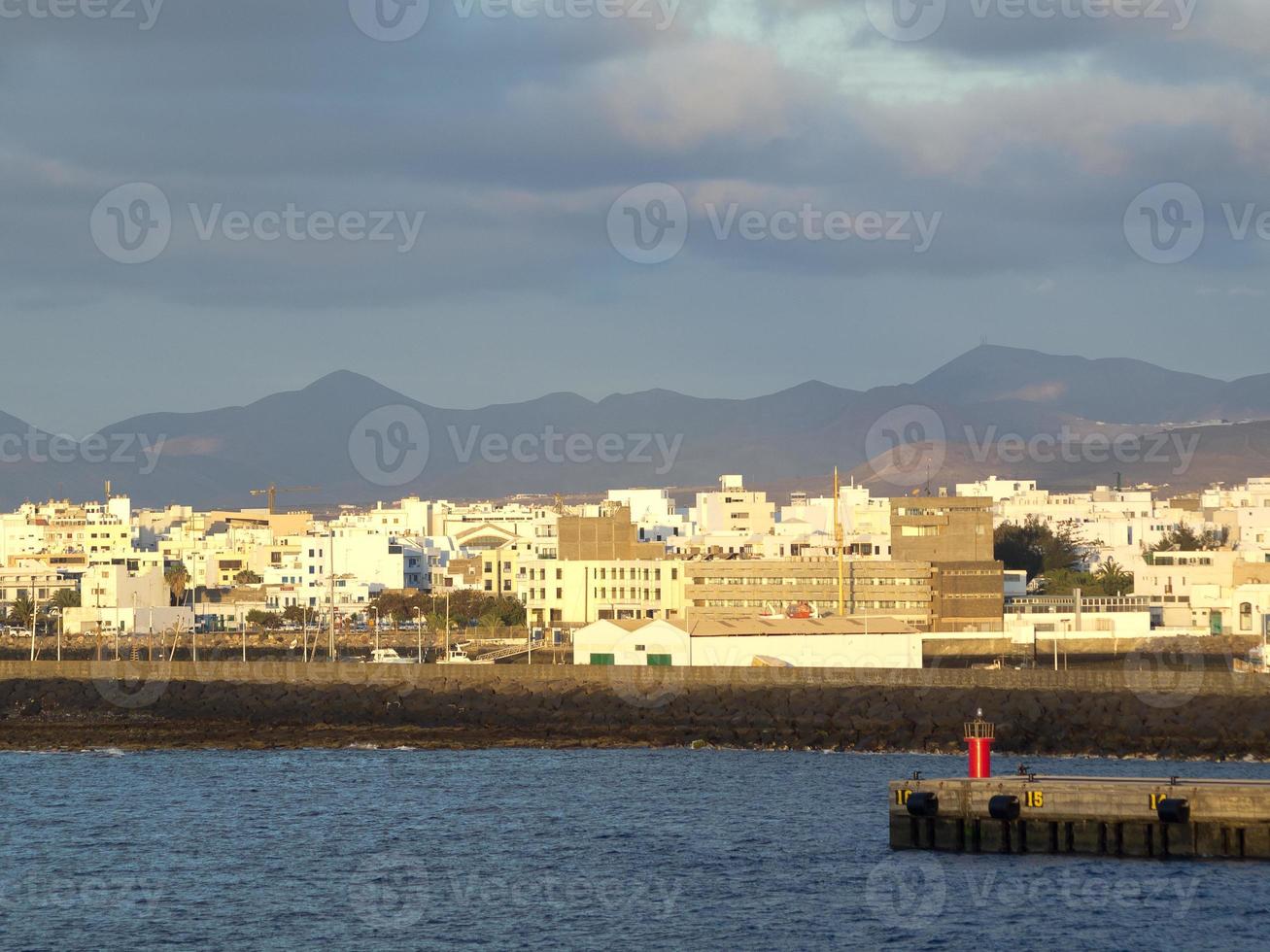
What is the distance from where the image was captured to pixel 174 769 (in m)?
47.0

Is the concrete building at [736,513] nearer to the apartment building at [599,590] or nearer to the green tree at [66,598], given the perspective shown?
the apartment building at [599,590]

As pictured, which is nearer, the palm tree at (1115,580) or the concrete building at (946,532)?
the concrete building at (946,532)

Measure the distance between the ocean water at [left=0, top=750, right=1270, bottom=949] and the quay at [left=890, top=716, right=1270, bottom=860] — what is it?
59 centimetres

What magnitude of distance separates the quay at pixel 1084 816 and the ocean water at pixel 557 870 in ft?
1.95

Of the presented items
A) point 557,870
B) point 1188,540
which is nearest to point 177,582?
point 1188,540

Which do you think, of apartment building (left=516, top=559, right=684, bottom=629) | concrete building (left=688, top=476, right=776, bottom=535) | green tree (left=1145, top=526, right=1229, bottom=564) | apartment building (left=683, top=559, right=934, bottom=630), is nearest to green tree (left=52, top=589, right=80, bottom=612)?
apartment building (left=516, top=559, right=684, bottom=629)

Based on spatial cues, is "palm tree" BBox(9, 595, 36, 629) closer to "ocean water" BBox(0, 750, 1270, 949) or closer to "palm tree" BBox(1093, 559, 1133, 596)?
"palm tree" BBox(1093, 559, 1133, 596)

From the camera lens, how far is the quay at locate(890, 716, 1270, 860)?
3173 centimetres

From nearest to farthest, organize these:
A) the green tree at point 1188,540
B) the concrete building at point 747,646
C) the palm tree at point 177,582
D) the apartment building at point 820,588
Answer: the concrete building at point 747,646
the apartment building at point 820,588
the green tree at point 1188,540
the palm tree at point 177,582

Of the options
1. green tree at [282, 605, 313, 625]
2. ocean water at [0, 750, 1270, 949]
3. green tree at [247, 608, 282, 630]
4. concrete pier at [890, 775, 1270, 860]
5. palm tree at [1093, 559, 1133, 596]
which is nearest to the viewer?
ocean water at [0, 750, 1270, 949]

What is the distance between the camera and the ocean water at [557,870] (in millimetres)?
27891

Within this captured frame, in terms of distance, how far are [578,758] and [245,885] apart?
1655cm

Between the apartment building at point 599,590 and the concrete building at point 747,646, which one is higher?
the apartment building at point 599,590

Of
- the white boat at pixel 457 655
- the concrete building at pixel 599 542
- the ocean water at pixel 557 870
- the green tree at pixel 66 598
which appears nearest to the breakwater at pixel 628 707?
the ocean water at pixel 557 870
